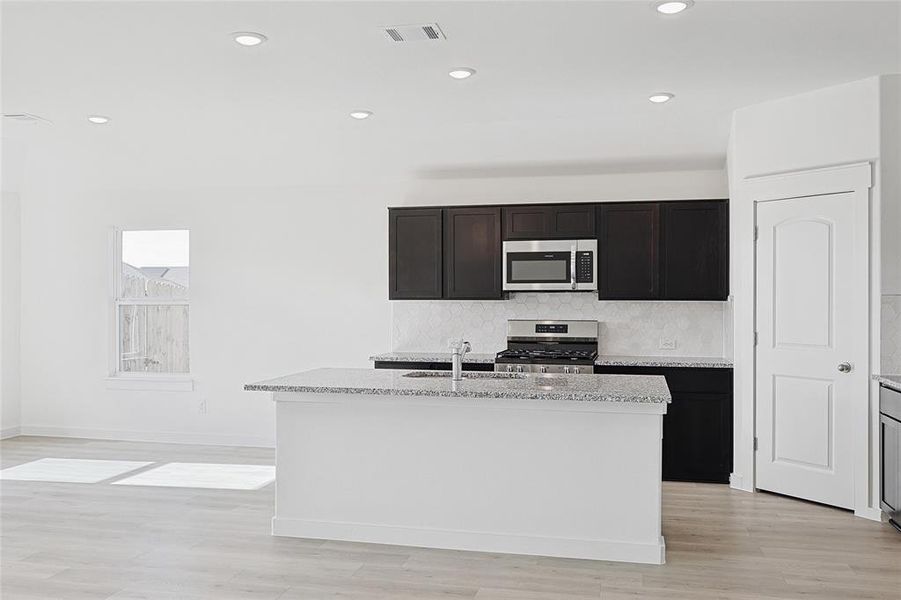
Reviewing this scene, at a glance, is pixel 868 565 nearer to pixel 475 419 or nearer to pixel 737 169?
pixel 475 419

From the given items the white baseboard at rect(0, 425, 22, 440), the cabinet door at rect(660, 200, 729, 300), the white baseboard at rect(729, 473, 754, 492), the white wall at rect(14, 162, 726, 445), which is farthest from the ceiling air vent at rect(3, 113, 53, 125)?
the white baseboard at rect(729, 473, 754, 492)

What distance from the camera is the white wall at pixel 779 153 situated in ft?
15.5

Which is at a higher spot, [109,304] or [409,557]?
[109,304]

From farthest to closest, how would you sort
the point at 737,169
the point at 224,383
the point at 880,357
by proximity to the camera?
the point at 224,383 < the point at 737,169 < the point at 880,357

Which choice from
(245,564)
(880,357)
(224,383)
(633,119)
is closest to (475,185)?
(633,119)

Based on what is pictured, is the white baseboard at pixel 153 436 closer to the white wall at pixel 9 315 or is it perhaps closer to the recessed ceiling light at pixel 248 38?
the white wall at pixel 9 315

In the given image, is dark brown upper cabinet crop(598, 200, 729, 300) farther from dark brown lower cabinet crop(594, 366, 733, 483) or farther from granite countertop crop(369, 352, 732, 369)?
dark brown lower cabinet crop(594, 366, 733, 483)

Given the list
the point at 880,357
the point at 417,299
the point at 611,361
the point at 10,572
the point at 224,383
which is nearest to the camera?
the point at 10,572

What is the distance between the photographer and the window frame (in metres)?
7.41

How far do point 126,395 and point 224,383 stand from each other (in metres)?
0.98

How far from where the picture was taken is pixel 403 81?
15.3 ft

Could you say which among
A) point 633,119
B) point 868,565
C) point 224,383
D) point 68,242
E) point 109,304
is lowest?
point 868,565

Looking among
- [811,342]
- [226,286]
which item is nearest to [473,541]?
[811,342]

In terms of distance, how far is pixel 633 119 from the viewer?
5633mm
